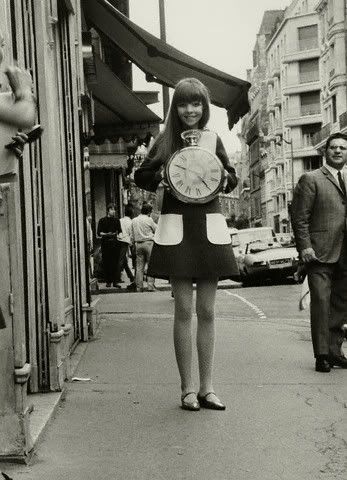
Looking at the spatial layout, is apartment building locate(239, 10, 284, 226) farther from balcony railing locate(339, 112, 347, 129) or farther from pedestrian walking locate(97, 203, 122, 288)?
pedestrian walking locate(97, 203, 122, 288)

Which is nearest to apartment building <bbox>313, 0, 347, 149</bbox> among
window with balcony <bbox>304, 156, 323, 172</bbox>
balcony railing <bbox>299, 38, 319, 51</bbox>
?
window with balcony <bbox>304, 156, 323, 172</bbox>

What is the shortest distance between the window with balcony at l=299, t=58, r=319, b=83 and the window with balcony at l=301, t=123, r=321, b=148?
4.84 metres

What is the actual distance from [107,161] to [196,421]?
19183 mm

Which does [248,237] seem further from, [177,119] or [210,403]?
[210,403]

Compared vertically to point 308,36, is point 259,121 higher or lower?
lower

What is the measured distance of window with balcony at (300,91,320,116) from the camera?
355 feet

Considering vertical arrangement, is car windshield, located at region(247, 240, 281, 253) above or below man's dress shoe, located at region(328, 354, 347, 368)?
above

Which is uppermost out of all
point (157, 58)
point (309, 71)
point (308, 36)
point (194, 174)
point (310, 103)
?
point (308, 36)

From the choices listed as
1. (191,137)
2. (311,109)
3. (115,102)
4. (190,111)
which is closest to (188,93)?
(190,111)

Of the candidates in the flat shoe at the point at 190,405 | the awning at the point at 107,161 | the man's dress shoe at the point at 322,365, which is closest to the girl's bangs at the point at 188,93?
the flat shoe at the point at 190,405

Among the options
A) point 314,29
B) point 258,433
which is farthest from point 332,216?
point 314,29

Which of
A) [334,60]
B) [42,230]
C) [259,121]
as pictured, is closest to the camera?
[42,230]

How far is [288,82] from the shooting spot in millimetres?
109312

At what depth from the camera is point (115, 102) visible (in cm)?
1667
